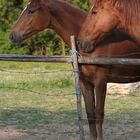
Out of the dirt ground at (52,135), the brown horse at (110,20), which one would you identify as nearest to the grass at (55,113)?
the dirt ground at (52,135)

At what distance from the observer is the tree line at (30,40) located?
28.9 meters

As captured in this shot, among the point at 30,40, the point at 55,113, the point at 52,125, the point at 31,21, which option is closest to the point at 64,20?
the point at 31,21

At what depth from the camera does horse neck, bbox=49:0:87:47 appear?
6.57m

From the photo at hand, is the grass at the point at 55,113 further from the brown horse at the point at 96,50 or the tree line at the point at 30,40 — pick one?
the tree line at the point at 30,40

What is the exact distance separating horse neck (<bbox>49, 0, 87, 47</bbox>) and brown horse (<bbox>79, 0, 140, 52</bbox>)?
127 centimetres

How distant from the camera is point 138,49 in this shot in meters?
6.36

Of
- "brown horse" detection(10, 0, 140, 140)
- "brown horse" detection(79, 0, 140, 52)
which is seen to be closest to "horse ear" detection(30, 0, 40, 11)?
"brown horse" detection(10, 0, 140, 140)

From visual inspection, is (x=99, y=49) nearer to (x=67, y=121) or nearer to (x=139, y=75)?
(x=139, y=75)

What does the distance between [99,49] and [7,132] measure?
2102 millimetres

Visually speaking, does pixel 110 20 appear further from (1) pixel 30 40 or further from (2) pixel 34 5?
(1) pixel 30 40

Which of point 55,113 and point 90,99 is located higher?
point 90,99

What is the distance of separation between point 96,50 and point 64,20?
29.6 inches

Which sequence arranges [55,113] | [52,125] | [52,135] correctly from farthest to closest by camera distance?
[55,113] → [52,125] → [52,135]

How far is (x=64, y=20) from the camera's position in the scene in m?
6.59
